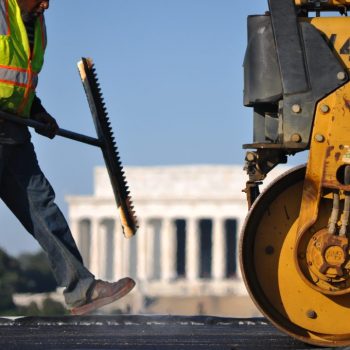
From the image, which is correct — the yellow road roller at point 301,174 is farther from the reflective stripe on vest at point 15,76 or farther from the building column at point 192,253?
the building column at point 192,253

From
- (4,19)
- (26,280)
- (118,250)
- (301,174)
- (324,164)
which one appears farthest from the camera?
(118,250)

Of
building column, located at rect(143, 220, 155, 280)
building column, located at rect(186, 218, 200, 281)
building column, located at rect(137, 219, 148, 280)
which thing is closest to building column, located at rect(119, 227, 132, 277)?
building column, located at rect(137, 219, 148, 280)

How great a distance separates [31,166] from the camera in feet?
A: 31.2

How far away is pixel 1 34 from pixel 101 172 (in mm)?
96151

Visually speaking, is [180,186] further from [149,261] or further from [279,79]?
[279,79]

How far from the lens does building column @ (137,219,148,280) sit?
108938mm

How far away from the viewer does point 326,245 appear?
7.77 m

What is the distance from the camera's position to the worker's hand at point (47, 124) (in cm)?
940

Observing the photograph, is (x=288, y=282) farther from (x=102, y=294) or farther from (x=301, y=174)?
(x=102, y=294)

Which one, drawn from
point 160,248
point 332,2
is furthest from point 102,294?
point 160,248

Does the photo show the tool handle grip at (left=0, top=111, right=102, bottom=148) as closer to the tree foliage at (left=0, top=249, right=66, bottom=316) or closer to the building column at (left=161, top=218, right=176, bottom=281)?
the tree foliage at (left=0, top=249, right=66, bottom=316)

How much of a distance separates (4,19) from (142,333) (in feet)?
5.80

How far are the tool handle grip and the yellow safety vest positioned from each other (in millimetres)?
52

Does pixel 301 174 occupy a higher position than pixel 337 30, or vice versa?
pixel 337 30
